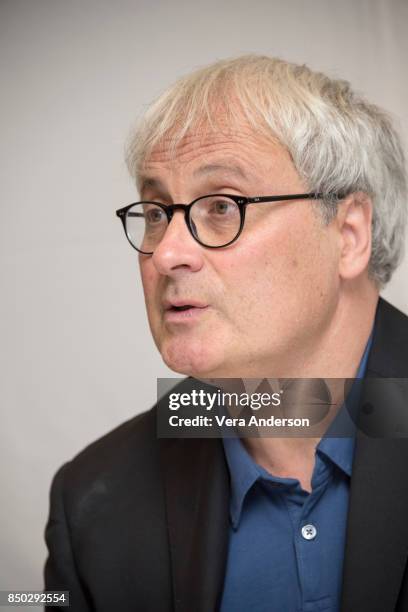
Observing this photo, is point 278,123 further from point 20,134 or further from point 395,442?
point 20,134

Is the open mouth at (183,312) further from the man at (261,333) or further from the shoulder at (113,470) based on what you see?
the shoulder at (113,470)

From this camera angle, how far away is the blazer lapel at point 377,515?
1.29 metres

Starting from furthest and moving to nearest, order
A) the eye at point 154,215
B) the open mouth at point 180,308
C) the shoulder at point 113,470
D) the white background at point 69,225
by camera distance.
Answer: the white background at point 69,225
the shoulder at point 113,470
the eye at point 154,215
the open mouth at point 180,308

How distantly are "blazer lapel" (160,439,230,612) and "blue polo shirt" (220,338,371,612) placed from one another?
4 cm

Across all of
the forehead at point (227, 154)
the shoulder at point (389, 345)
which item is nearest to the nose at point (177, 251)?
the forehead at point (227, 154)

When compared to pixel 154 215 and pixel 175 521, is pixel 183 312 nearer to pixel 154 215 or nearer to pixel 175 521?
pixel 154 215

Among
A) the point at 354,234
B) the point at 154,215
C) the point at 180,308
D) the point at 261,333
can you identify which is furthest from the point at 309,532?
the point at 154,215

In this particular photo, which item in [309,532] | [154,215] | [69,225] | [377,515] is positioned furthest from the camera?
[69,225]

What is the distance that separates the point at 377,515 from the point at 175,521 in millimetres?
443

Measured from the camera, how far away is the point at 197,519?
1502 mm

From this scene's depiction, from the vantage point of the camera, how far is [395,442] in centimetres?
139

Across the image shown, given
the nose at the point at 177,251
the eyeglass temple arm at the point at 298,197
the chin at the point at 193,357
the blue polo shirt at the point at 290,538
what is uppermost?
the eyeglass temple arm at the point at 298,197

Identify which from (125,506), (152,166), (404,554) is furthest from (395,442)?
(152,166)

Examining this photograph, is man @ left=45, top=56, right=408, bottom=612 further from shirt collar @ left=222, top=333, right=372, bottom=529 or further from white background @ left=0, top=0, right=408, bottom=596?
white background @ left=0, top=0, right=408, bottom=596
